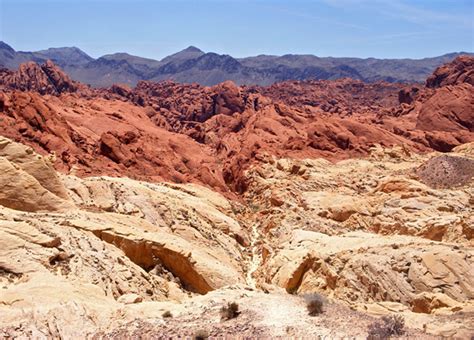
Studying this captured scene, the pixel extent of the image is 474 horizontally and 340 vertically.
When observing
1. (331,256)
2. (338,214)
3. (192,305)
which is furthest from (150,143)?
(192,305)

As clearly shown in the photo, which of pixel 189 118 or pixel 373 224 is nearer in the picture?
pixel 373 224

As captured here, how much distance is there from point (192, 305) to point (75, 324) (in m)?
3.04

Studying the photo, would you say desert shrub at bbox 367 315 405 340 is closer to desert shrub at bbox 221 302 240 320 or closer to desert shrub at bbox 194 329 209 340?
desert shrub at bbox 221 302 240 320

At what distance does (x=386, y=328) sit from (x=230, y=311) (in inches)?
138

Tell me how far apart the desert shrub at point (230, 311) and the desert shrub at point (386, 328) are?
308 centimetres

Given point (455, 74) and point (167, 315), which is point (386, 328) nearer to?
point (167, 315)

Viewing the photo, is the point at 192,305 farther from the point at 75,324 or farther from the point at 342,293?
the point at 342,293

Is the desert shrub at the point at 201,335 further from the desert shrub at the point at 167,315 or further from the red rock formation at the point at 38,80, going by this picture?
the red rock formation at the point at 38,80

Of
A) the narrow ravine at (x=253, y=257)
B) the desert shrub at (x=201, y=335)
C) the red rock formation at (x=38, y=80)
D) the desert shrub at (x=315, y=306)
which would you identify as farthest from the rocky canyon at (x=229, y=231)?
the red rock formation at (x=38, y=80)

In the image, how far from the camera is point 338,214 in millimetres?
30578

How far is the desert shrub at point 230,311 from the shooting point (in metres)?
11.8

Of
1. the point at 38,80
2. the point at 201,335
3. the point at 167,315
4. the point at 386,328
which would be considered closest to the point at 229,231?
the point at 167,315

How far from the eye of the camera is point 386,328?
34.6 ft

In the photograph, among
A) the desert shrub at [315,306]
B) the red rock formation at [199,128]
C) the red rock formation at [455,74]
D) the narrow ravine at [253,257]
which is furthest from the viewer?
the red rock formation at [455,74]
